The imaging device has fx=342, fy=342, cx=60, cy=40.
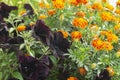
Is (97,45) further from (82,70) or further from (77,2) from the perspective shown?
(77,2)

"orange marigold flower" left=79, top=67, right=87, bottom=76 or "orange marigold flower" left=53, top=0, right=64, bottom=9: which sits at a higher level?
"orange marigold flower" left=53, top=0, right=64, bottom=9

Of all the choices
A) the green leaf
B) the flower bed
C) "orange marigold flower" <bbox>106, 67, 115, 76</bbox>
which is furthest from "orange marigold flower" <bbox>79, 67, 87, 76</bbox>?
the green leaf

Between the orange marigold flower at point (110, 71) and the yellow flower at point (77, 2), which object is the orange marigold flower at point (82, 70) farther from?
the yellow flower at point (77, 2)

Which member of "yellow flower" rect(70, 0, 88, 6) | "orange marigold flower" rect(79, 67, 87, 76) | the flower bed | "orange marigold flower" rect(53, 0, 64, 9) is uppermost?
"orange marigold flower" rect(53, 0, 64, 9)

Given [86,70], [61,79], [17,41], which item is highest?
[17,41]

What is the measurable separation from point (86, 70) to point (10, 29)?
17.2 inches

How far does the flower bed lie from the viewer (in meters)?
1.69

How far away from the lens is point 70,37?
1.93 metres

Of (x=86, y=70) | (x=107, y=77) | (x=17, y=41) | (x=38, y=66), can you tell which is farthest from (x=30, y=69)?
(x=107, y=77)

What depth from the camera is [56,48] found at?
1.76 meters

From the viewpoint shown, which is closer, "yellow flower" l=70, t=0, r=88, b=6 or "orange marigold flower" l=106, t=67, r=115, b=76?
"orange marigold flower" l=106, t=67, r=115, b=76

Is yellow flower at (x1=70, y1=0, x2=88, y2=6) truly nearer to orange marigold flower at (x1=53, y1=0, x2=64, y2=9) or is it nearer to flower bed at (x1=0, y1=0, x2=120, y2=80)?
flower bed at (x1=0, y1=0, x2=120, y2=80)

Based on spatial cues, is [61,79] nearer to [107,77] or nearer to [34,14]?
[107,77]

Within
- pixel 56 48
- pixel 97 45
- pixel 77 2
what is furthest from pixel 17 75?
pixel 77 2
